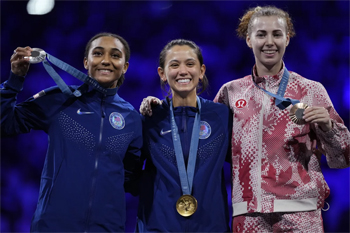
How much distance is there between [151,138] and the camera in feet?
8.29

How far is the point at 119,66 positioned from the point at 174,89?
362 millimetres

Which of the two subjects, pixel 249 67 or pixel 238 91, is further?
pixel 249 67

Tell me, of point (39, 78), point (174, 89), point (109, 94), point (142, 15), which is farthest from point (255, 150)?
point (39, 78)

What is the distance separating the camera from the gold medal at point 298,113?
2188 millimetres

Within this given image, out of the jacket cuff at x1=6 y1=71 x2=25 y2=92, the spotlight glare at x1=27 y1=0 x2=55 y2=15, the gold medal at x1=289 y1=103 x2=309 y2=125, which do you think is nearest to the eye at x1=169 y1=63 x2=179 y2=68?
the gold medal at x1=289 y1=103 x2=309 y2=125

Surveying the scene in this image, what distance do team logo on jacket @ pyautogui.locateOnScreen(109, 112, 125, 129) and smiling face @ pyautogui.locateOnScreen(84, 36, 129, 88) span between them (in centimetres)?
21

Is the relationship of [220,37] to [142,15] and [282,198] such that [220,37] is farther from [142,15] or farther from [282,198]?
[282,198]

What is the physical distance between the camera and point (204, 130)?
2508 mm

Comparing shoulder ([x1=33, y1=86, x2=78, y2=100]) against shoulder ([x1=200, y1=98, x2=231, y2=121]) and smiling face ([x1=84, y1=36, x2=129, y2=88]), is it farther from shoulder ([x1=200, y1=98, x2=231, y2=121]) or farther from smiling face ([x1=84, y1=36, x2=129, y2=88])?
shoulder ([x1=200, y1=98, x2=231, y2=121])

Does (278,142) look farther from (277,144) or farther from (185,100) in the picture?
(185,100)

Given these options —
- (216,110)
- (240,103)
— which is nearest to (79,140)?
(216,110)

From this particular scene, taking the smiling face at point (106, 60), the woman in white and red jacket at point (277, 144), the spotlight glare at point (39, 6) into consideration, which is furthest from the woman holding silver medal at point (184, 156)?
the spotlight glare at point (39, 6)

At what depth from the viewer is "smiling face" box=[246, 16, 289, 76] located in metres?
2.47

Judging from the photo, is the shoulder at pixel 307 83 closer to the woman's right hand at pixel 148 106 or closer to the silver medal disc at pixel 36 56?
the woman's right hand at pixel 148 106
